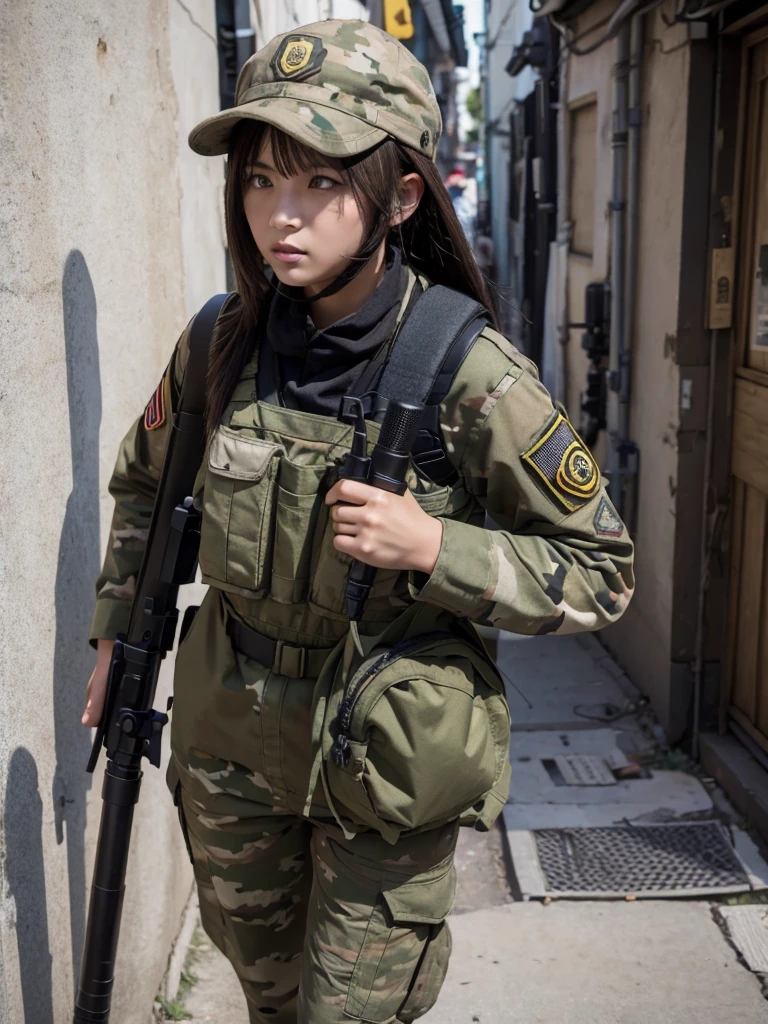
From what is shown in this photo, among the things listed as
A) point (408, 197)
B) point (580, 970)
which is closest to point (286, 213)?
point (408, 197)

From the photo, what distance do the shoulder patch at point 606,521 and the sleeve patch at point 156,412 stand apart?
82 centimetres

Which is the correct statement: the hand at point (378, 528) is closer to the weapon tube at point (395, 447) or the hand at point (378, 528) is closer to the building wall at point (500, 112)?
the weapon tube at point (395, 447)

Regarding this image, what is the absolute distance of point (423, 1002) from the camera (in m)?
1.87

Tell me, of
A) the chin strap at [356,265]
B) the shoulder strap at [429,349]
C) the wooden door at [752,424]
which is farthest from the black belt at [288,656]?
the wooden door at [752,424]

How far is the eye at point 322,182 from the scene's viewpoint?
1.67 metres

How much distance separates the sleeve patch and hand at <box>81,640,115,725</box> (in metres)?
0.41

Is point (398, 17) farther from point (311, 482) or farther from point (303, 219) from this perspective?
point (311, 482)

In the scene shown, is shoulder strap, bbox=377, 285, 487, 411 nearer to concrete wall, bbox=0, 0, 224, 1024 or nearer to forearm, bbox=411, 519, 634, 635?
forearm, bbox=411, 519, 634, 635

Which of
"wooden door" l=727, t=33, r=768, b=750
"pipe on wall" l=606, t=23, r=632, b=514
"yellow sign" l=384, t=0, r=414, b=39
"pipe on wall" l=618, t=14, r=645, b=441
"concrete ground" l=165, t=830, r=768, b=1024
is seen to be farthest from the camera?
"yellow sign" l=384, t=0, r=414, b=39

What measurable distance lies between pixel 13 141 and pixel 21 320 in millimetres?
268

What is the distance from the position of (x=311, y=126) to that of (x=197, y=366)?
1.64 ft

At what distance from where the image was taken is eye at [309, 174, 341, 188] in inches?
65.7

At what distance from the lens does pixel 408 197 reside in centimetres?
179

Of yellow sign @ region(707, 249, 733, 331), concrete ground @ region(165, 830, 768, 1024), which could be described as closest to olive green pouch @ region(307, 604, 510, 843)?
concrete ground @ region(165, 830, 768, 1024)
